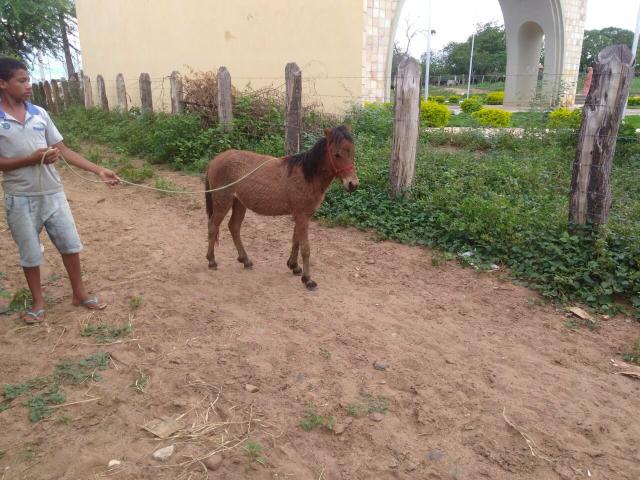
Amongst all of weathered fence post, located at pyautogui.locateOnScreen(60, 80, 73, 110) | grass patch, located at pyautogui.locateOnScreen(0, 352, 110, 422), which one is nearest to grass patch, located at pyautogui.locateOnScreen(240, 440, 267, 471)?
grass patch, located at pyautogui.locateOnScreen(0, 352, 110, 422)

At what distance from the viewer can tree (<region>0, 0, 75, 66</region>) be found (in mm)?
20297

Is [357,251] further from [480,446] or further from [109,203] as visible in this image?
[109,203]

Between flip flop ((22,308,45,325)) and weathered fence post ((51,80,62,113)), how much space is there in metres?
17.3

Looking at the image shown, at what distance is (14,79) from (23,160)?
0.56 meters

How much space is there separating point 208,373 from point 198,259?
2241 millimetres

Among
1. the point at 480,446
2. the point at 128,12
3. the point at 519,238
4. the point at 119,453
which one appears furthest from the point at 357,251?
the point at 128,12

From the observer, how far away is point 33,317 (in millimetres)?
3717

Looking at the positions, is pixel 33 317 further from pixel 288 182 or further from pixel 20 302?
pixel 288 182

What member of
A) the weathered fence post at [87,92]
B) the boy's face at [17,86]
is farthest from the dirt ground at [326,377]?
the weathered fence post at [87,92]

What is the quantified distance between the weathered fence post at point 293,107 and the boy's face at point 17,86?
4440mm

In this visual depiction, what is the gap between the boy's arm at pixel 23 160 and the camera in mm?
Answer: 3256

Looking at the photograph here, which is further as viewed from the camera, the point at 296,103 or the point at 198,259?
the point at 296,103

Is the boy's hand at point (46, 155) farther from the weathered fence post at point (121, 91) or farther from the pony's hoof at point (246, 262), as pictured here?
the weathered fence post at point (121, 91)

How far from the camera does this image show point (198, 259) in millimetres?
5145
